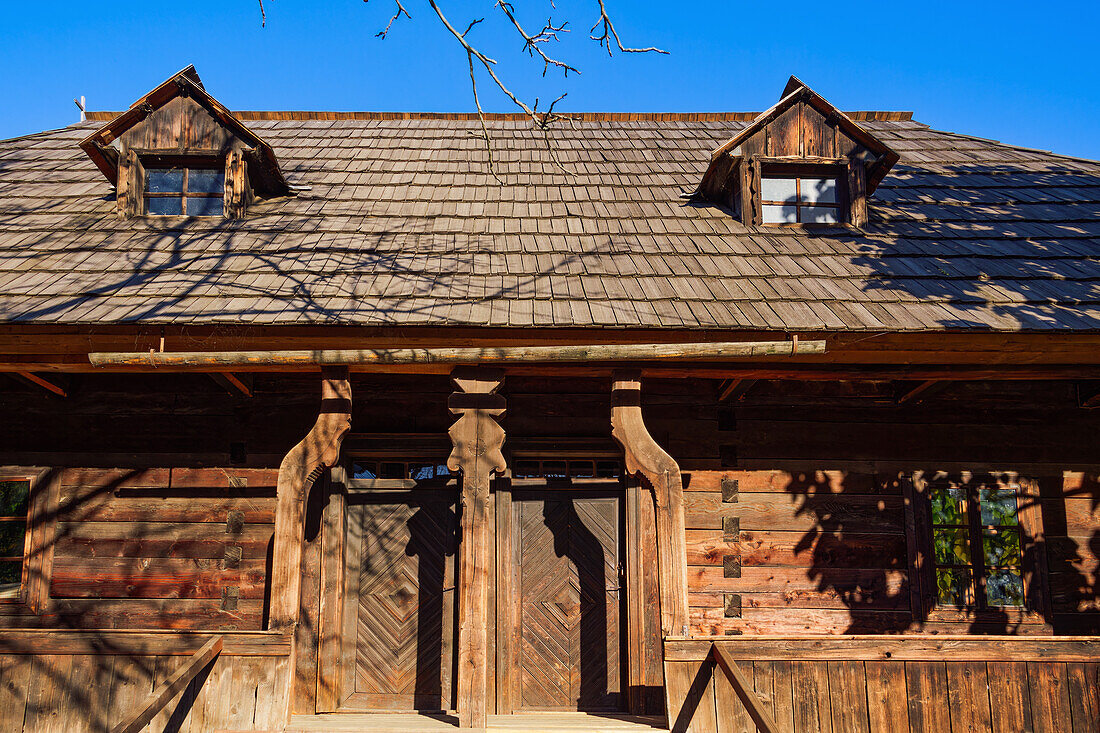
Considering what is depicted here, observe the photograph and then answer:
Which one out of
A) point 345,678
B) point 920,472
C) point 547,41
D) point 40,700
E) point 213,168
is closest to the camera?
point 547,41

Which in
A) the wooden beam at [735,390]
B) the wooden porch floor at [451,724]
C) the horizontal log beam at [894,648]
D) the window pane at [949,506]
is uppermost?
the wooden beam at [735,390]

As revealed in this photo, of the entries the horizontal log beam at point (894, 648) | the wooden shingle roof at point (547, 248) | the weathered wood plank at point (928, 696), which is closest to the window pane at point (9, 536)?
the wooden shingle roof at point (547, 248)

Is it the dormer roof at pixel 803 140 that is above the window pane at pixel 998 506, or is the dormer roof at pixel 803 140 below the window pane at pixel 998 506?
above

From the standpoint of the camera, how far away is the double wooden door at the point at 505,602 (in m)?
6.46

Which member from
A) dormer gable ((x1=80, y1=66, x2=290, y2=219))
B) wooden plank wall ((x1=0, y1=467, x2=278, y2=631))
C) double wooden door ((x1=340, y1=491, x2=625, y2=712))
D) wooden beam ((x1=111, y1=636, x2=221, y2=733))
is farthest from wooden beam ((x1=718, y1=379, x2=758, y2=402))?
dormer gable ((x1=80, y1=66, x2=290, y2=219))

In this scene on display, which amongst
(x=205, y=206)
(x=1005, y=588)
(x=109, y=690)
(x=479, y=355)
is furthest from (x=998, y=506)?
(x=205, y=206)

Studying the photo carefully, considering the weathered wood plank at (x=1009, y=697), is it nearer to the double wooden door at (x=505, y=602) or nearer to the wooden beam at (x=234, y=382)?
the double wooden door at (x=505, y=602)

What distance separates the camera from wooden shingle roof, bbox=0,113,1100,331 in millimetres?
5805

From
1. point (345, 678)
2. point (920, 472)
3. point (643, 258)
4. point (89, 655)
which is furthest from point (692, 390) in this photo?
point (89, 655)

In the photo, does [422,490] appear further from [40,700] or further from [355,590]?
[40,700]

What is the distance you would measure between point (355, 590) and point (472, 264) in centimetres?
313

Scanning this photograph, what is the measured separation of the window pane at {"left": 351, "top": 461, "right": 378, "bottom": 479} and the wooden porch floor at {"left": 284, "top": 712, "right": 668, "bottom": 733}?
6.73 feet

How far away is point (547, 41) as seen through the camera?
12.4 ft

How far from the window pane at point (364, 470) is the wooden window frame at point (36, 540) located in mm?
2683
